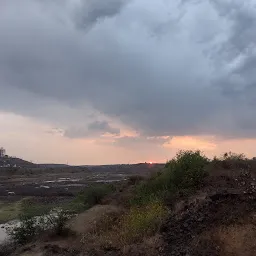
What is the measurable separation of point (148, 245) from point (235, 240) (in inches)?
116

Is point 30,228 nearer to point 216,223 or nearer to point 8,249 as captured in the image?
point 8,249

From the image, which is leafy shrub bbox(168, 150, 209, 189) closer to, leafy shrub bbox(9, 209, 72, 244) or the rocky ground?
the rocky ground

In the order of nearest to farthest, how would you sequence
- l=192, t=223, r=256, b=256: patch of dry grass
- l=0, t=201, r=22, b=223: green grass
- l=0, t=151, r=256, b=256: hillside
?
l=192, t=223, r=256, b=256: patch of dry grass < l=0, t=151, r=256, b=256: hillside < l=0, t=201, r=22, b=223: green grass

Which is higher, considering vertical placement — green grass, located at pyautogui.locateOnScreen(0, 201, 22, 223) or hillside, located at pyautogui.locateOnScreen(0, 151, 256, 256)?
hillside, located at pyautogui.locateOnScreen(0, 151, 256, 256)

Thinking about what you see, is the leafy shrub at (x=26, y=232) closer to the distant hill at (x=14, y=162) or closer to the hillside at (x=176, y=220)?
the hillside at (x=176, y=220)

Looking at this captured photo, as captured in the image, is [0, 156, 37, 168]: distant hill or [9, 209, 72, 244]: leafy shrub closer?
[9, 209, 72, 244]: leafy shrub

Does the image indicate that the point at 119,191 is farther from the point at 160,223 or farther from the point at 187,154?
the point at 160,223

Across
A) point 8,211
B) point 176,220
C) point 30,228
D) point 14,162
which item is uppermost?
point 14,162

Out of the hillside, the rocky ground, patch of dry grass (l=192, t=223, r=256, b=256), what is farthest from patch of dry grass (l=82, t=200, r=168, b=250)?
patch of dry grass (l=192, t=223, r=256, b=256)

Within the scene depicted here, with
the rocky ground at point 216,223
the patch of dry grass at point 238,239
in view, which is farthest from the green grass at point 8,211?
the patch of dry grass at point 238,239

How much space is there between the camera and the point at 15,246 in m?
22.5

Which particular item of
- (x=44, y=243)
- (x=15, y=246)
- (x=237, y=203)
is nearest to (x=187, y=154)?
(x=237, y=203)

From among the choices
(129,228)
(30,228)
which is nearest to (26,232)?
(30,228)

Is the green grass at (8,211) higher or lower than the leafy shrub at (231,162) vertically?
lower
